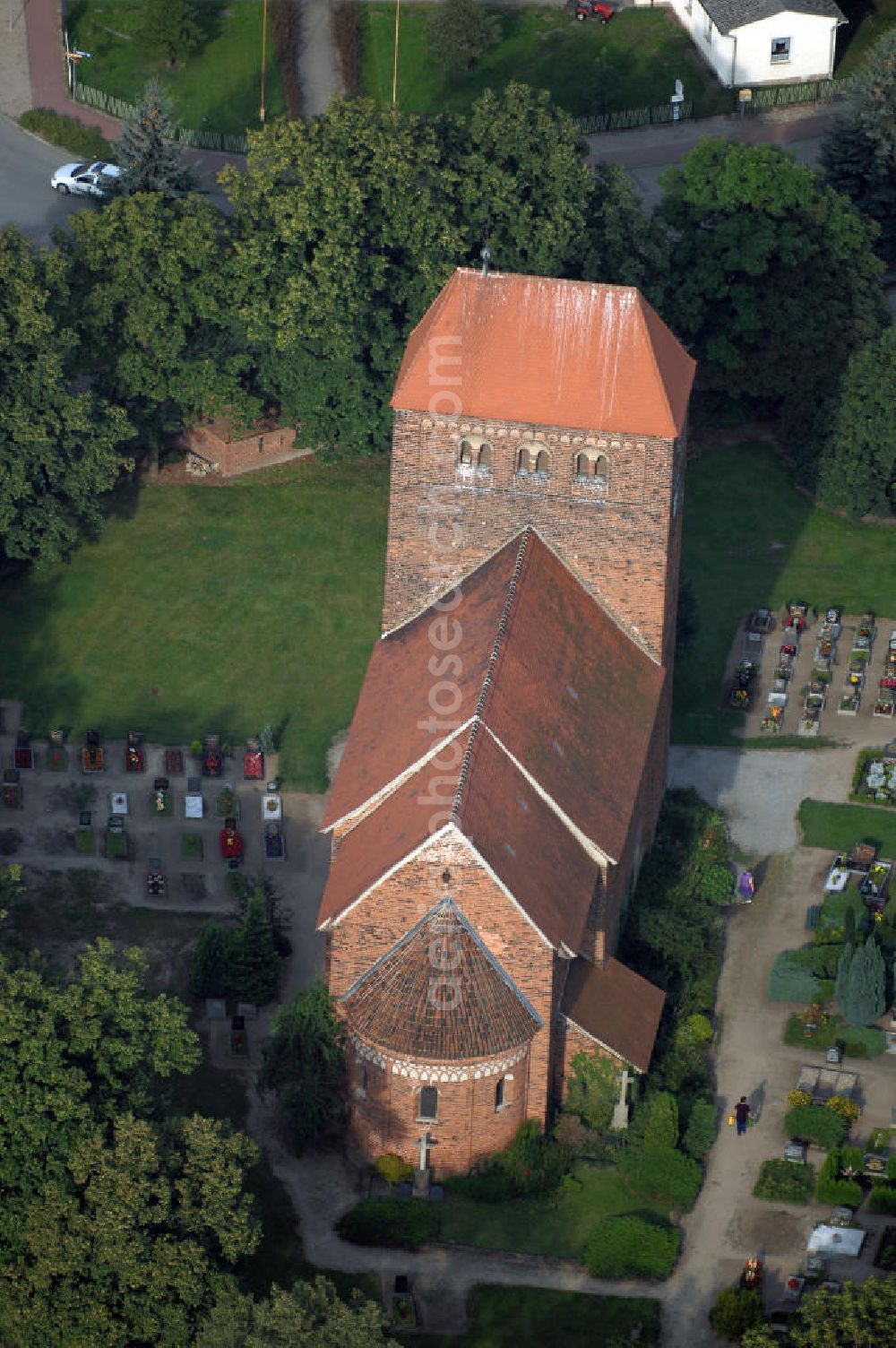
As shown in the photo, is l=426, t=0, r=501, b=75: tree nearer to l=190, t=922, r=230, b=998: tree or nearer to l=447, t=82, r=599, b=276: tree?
l=447, t=82, r=599, b=276: tree

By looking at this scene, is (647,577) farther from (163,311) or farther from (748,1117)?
(163,311)

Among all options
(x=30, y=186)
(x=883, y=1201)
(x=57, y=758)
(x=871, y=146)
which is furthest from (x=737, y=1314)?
(x=30, y=186)

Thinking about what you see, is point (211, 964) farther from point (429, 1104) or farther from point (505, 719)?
point (505, 719)

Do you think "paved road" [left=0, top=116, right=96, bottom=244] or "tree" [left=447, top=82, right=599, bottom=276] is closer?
"tree" [left=447, top=82, right=599, bottom=276]

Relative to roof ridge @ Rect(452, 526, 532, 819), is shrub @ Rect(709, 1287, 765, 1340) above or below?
below

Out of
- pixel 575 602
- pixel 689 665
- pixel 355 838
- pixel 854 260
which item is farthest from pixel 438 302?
pixel 854 260

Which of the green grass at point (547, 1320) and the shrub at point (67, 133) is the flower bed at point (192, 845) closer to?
the green grass at point (547, 1320)

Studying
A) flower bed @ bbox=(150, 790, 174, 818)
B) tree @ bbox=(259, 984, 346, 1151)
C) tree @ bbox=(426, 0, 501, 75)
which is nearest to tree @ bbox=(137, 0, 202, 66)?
tree @ bbox=(426, 0, 501, 75)
